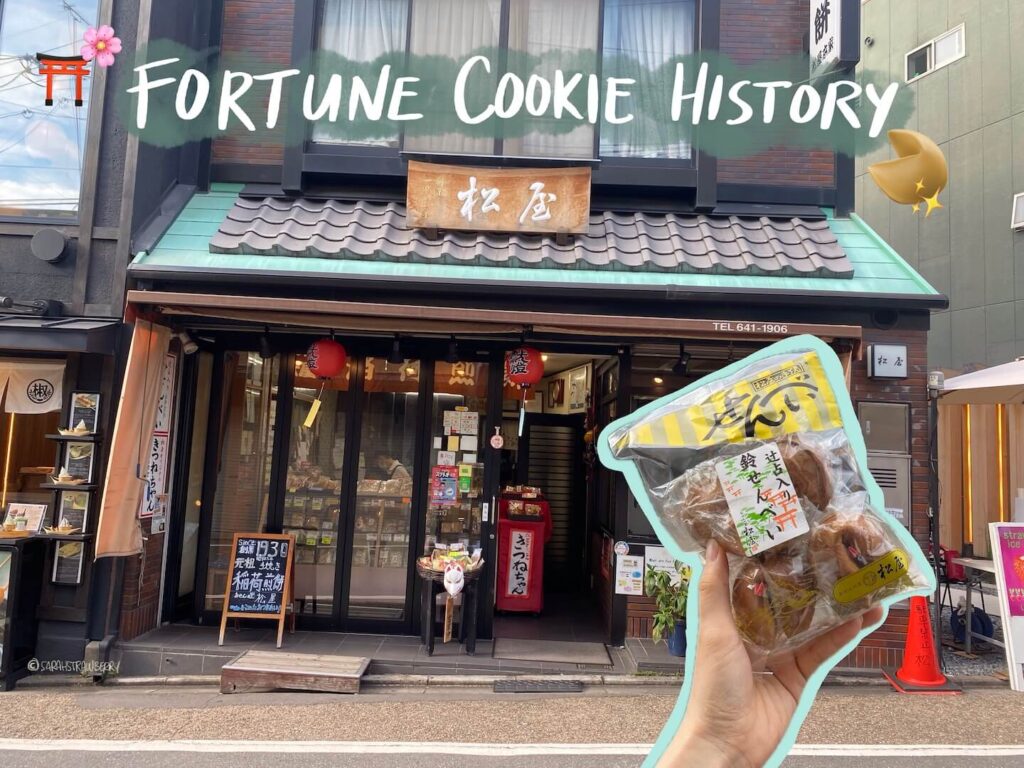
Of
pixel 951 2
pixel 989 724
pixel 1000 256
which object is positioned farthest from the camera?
pixel 951 2

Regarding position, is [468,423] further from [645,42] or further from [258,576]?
[645,42]

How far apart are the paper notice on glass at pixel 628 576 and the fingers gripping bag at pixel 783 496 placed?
6209mm

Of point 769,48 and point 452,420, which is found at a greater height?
point 769,48

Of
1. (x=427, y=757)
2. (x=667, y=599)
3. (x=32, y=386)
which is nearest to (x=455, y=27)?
(x=32, y=386)

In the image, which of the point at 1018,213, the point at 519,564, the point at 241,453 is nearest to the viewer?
the point at 241,453

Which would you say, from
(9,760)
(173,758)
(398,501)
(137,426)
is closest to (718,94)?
(398,501)

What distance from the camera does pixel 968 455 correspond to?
38.3ft

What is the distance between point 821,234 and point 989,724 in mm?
5076

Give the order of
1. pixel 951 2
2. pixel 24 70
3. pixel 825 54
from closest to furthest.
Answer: pixel 24 70, pixel 825 54, pixel 951 2

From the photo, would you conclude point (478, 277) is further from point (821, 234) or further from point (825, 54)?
point (825, 54)

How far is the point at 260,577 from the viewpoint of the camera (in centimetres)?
760

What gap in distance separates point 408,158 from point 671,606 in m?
5.76

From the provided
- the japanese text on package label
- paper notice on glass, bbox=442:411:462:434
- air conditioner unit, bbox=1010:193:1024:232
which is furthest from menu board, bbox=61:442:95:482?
air conditioner unit, bbox=1010:193:1024:232

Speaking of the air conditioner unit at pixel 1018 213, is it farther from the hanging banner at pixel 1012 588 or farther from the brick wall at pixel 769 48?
the hanging banner at pixel 1012 588
